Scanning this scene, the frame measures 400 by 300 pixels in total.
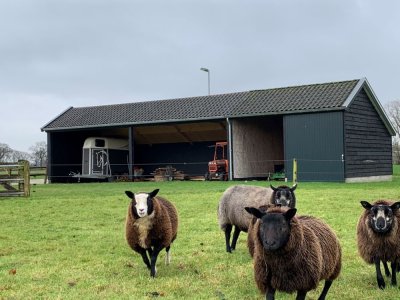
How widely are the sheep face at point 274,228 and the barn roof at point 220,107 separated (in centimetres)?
2255

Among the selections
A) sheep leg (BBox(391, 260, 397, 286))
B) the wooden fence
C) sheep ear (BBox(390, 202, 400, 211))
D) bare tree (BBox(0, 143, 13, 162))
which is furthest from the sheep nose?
bare tree (BBox(0, 143, 13, 162))

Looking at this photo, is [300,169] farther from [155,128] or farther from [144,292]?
[144,292]

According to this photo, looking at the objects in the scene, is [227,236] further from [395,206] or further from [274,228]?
[274,228]

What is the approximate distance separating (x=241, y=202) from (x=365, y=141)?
869 inches

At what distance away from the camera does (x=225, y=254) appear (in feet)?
28.3

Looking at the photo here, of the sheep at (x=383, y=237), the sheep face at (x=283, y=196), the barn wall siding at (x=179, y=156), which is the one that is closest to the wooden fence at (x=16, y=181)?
the sheep face at (x=283, y=196)

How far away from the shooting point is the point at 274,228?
16.8 ft

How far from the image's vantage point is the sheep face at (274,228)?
5.05 metres

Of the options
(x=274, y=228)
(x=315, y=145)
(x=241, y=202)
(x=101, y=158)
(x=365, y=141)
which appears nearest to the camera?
(x=274, y=228)

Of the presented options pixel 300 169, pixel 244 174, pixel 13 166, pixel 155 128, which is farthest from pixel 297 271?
pixel 155 128

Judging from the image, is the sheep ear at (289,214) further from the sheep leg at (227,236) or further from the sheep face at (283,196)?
the sheep leg at (227,236)

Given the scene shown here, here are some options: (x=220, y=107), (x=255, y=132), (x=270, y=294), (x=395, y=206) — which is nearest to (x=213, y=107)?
(x=220, y=107)

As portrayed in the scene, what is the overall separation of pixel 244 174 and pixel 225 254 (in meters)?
24.2

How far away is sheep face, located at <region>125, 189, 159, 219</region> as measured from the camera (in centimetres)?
724
